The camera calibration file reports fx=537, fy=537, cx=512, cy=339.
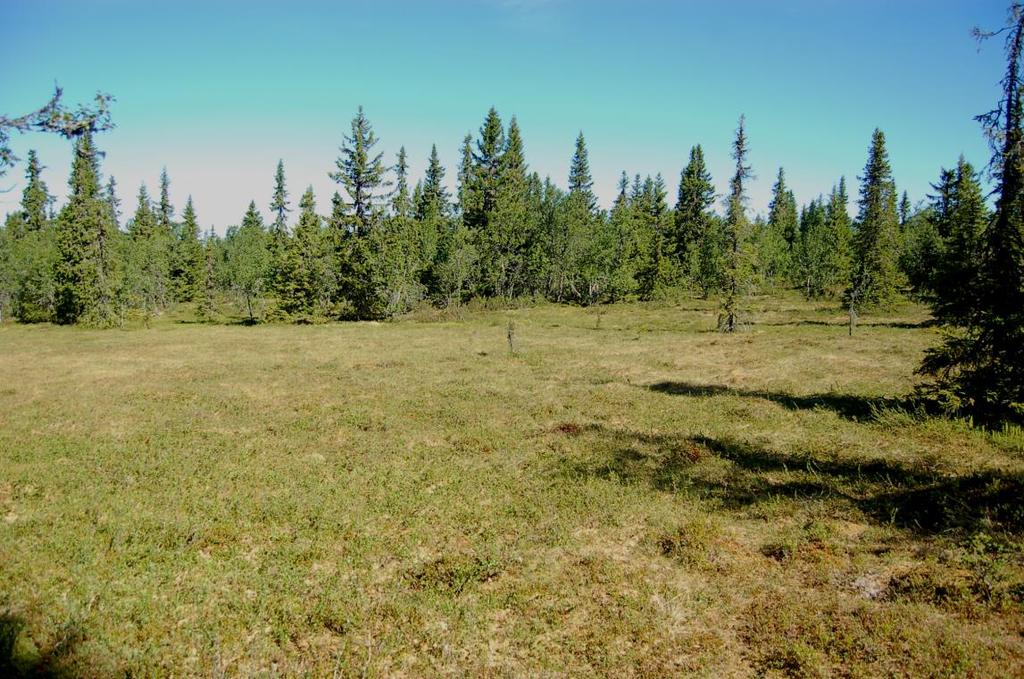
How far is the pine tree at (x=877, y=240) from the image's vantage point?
2149 inches

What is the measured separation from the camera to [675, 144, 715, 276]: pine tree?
262 ft

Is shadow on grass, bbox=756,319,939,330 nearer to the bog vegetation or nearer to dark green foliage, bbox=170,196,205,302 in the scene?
the bog vegetation

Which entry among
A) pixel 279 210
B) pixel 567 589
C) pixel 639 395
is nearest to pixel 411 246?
pixel 279 210

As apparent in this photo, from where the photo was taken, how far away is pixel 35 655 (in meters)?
6.64

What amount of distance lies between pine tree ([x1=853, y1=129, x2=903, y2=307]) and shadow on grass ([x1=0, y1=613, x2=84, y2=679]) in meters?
57.5

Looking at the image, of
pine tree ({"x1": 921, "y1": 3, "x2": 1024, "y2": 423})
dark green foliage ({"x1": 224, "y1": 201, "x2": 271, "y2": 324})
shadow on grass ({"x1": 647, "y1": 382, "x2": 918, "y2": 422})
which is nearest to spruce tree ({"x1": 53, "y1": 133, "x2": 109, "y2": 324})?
dark green foliage ({"x1": 224, "y1": 201, "x2": 271, "y2": 324})

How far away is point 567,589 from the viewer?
844 centimetres

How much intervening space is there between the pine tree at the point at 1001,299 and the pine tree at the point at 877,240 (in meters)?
39.9

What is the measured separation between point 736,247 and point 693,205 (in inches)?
1562

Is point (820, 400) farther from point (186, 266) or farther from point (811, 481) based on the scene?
point (186, 266)

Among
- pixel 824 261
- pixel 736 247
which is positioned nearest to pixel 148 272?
pixel 736 247

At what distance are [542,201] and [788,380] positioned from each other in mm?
55567

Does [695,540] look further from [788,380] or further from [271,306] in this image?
[271,306]

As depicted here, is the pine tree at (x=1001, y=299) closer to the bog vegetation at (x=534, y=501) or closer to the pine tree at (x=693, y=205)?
the bog vegetation at (x=534, y=501)
